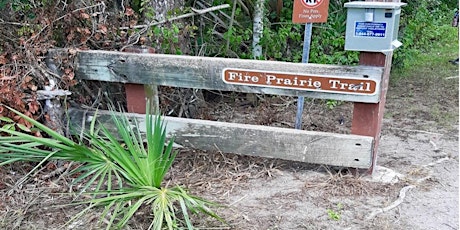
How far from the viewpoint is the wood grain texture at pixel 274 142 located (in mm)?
3482

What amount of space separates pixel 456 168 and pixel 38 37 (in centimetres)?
357

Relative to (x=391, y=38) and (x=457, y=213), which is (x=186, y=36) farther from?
(x=457, y=213)

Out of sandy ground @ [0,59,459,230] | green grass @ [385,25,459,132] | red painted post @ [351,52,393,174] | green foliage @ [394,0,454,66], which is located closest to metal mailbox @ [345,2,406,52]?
red painted post @ [351,52,393,174]

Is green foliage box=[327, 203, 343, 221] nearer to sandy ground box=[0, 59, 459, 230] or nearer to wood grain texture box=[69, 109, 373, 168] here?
sandy ground box=[0, 59, 459, 230]

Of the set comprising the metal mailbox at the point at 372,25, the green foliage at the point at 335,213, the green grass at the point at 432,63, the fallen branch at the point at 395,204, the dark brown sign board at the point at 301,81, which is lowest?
the green foliage at the point at 335,213

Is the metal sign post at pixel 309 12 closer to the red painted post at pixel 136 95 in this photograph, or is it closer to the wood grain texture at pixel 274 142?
the wood grain texture at pixel 274 142

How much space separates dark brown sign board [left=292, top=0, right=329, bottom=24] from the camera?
3988 mm

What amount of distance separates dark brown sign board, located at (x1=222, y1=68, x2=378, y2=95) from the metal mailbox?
9.5 inches

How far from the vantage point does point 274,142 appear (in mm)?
3621

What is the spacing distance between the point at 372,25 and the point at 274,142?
1.10 metres

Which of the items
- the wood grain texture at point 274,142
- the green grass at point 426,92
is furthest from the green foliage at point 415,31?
the wood grain texture at point 274,142

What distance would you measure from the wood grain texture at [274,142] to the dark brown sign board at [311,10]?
3.37 feet

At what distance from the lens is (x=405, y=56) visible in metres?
7.17

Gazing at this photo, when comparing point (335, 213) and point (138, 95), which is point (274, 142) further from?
point (138, 95)
